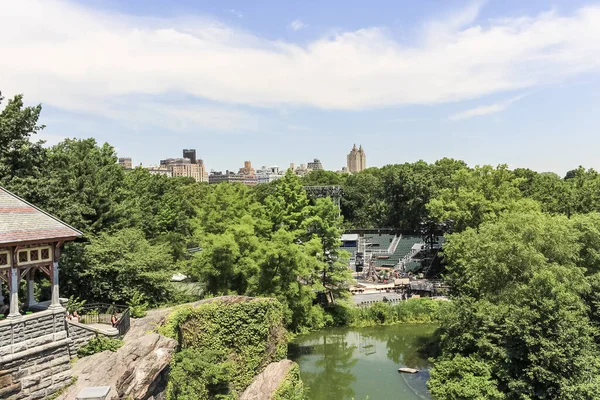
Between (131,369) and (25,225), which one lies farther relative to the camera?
(131,369)

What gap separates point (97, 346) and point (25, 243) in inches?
159

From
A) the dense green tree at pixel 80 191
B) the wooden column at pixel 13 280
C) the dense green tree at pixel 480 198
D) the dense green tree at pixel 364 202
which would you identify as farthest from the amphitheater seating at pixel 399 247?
the wooden column at pixel 13 280

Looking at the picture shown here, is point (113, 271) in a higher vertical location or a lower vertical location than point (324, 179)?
lower

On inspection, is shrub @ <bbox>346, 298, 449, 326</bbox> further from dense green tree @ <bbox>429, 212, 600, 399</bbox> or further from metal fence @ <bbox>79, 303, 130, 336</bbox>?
metal fence @ <bbox>79, 303, 130, 336</bbox>

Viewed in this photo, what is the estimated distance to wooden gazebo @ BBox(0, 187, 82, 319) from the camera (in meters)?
11.6

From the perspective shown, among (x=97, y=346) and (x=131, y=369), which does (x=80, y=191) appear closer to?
(x=97, y=346)

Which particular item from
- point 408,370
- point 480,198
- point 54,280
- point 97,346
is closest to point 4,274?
point 54,280

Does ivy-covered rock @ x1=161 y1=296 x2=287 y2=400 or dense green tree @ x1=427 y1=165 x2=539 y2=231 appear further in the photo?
dense green tree @ x1=427 y1=165 x2=539 y2=231

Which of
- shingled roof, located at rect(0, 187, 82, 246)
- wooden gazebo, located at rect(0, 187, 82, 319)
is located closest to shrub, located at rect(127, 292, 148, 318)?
wooden gazebo, located at rect(0, 187, 82, 319)

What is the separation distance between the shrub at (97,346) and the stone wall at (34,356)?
0.83 meters

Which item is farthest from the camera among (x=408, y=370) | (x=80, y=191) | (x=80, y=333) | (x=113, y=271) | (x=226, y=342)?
(x=408, y=370)

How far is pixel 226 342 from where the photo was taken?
1695 centimetres

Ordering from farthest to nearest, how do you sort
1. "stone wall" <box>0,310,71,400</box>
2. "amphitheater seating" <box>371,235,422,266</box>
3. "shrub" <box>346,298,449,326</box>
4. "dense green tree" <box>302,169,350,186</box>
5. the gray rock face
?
1. "dense green tree" <box>302,169,350,186</box>
2. "amphitheater seating" <box>371,235,422,266</box>
3. "shrub" <box>346,298,449,326</box>
4. the gray rock face
5. "stone wall" <box>0,310,71,400</box>

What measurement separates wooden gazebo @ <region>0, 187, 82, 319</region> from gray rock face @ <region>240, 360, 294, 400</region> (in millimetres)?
7431
